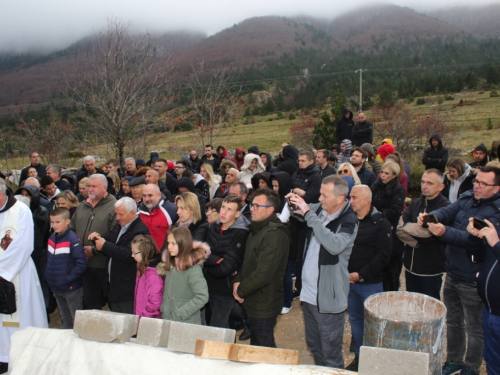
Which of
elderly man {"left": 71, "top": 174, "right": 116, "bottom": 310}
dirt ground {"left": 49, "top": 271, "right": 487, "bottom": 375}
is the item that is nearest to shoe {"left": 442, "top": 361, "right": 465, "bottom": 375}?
dirt ground {"left": 49, "top": 271, "right": 487, "bottom": 375}

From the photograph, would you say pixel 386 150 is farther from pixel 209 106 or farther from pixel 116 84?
pixel 209 106

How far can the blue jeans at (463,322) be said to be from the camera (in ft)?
12.9

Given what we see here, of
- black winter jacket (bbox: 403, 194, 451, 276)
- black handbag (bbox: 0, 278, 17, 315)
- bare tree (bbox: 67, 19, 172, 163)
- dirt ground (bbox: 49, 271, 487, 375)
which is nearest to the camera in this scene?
black winter jacket (bbox: 403, 194, 451, 276)

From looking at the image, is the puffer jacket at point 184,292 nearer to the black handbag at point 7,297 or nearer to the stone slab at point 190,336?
the stone slab at point 190,336

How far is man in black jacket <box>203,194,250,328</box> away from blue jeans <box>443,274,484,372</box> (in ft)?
7.12

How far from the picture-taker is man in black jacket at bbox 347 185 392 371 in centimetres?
421

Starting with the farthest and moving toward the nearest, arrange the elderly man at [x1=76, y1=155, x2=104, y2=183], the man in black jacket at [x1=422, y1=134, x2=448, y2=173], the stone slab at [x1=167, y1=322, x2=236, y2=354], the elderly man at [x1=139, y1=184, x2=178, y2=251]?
the man in black jacket at [x1=422, y1=134, x2=448, y2=173] → the elderly man at [x1=76, y1=155, x2=104, y2=183] → the elderly man at [x1=139, y1=184, x2=178, y2=251] → the stone slab at [x1=167, y1=322, x2=236, y2=354]

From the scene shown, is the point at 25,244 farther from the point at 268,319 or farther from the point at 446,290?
the point at 446,290

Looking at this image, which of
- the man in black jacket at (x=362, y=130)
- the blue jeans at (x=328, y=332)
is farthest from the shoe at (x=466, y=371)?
the man in black jacket at (x=362, y=130)

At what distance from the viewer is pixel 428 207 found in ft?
15.1

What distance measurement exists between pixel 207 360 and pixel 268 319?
135cm

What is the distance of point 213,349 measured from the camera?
280 cm

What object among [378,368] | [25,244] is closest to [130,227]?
[25,244]

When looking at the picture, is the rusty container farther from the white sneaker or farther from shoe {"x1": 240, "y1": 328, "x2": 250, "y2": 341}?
the white sneaker
